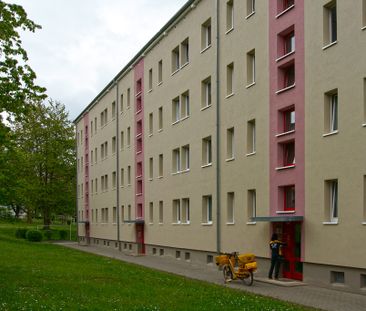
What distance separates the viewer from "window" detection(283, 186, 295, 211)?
22359 mm

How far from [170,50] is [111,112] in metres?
17.1

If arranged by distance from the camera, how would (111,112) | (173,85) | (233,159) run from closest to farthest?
(233,159)
(173,85)
(111,112)

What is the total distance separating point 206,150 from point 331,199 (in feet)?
37.2

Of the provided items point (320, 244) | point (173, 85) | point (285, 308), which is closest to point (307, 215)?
point (320, 244)

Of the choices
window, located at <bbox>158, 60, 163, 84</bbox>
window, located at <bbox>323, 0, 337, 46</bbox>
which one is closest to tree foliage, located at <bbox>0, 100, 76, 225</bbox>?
window, located at <bbox>158, 60, 163, 84</bbox>

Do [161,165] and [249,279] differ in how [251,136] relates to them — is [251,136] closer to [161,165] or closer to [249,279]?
[249,279]

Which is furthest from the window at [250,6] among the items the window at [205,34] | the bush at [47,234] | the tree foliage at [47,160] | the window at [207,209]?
the bush at [47,234]

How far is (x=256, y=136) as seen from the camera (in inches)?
963

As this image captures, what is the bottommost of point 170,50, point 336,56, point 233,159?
point 233,159

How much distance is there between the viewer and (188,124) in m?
32.5

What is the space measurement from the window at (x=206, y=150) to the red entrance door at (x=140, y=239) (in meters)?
12.3

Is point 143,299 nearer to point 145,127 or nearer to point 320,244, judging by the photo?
point 320,244

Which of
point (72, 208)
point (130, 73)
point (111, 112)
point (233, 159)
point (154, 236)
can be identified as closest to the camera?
point (233, 159)

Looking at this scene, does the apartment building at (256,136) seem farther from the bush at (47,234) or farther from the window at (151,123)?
the bush at (47,234)
